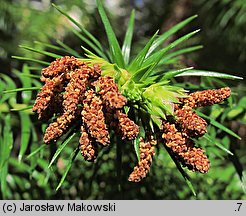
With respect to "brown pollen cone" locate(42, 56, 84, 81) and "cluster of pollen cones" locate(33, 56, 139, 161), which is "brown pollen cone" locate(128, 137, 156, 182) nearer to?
"cluster of pollen cones" locate(33, 56, 139, 161)

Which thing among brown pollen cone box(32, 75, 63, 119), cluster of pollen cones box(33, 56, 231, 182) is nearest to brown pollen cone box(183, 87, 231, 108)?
cluster of pollen cones box(33, 56, 231, 182)

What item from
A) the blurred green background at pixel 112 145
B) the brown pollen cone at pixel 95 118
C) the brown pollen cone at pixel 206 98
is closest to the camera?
the brown pollen cone at pixel 95 118

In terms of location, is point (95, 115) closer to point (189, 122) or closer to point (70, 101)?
point (70, 101)

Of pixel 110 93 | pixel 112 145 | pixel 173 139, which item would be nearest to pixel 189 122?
pixel 173 139

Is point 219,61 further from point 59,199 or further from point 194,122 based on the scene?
point 194,122

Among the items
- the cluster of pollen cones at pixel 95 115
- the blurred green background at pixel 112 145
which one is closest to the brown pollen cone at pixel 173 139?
the cluster of pollen cones at pixel 95 115

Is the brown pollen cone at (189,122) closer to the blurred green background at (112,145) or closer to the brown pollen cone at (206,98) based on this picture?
the brown pollen cone at (206,98)
